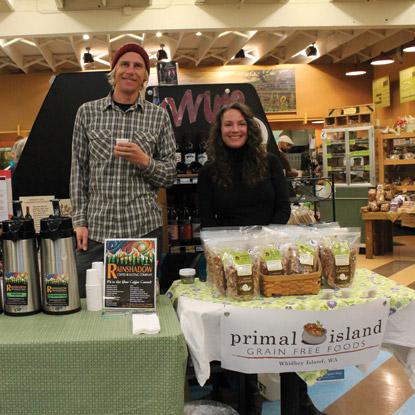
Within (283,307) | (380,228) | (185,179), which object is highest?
(185,179)

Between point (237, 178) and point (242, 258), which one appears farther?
point (237, 178)

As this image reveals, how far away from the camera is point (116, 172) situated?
2480 millimetres

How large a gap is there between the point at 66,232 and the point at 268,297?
77cm

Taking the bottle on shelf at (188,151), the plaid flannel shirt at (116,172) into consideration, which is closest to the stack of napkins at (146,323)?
the plaid flannel shirt at (116,172)

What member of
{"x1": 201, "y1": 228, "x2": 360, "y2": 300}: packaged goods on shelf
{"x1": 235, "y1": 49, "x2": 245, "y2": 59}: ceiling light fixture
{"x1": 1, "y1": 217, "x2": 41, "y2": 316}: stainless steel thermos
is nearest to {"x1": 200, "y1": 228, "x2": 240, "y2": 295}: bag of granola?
{"x1": 201, "y1": 228, "x2": 360, "y2": 300}: packaged goods on shelf

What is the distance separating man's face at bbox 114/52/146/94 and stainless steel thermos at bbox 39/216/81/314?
0.87m

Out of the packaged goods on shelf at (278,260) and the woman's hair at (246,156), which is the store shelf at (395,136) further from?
the packaged goods on shelf at (278,260)

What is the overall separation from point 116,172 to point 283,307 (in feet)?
3.39

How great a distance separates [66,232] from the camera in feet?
6.06

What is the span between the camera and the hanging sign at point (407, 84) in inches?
439

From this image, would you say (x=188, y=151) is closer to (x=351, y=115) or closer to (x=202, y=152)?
(x=202, y=152)

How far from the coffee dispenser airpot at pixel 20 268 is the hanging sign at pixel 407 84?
10.7m

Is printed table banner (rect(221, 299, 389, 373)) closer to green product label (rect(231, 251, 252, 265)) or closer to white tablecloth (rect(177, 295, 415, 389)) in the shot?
white tablecloth (rect(177, 295, 415, 389))

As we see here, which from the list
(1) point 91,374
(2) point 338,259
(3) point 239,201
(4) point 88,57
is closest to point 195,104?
(3) point 239,201
